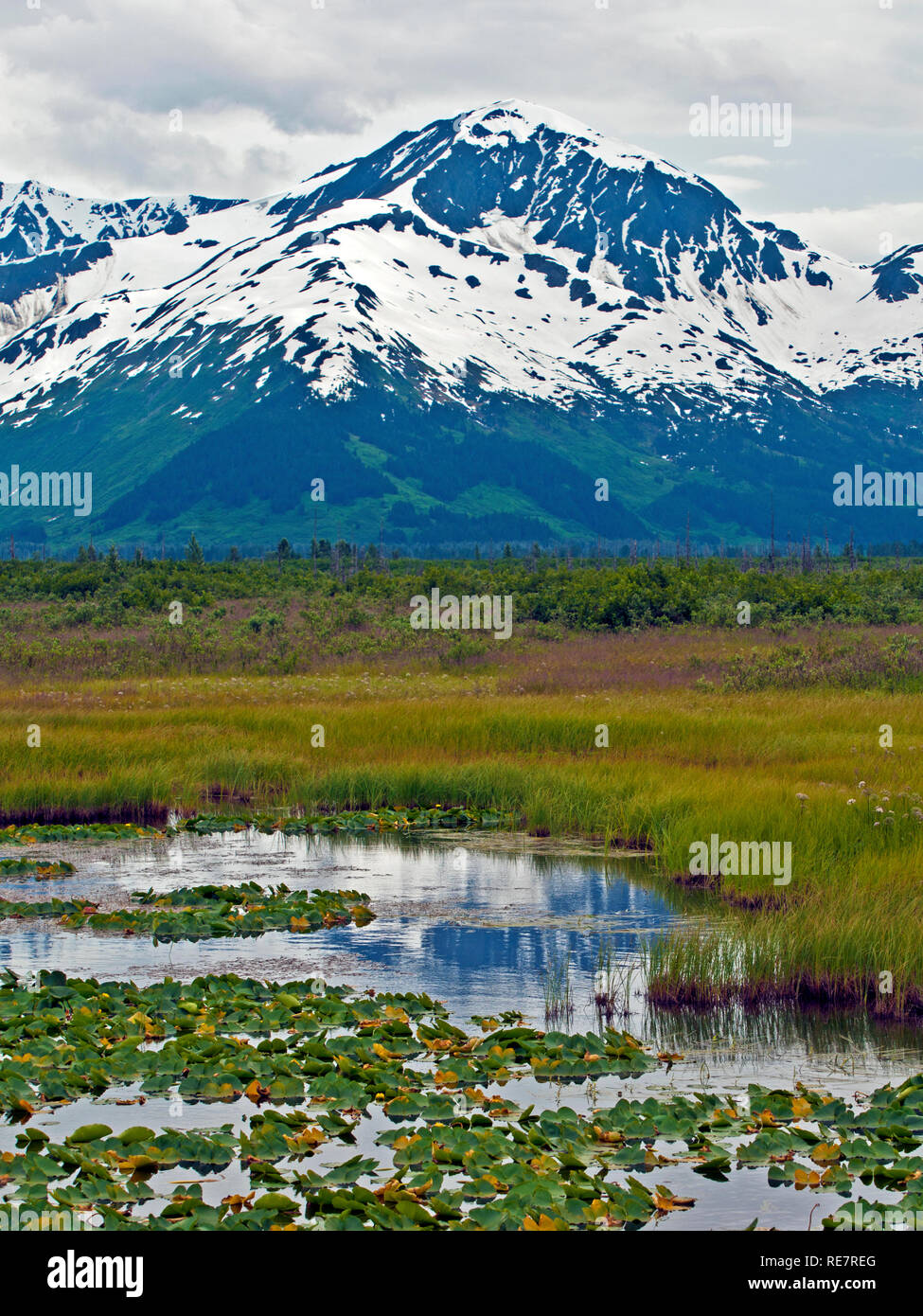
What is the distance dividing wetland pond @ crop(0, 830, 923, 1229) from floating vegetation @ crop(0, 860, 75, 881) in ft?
0.84

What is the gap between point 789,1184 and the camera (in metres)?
10.2

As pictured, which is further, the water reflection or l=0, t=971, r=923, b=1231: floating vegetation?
the water reflection

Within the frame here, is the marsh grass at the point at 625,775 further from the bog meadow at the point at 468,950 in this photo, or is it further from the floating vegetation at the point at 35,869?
the floating vegetation at the point at 35,869

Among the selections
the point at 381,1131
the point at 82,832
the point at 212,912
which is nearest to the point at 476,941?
the point at 212,912

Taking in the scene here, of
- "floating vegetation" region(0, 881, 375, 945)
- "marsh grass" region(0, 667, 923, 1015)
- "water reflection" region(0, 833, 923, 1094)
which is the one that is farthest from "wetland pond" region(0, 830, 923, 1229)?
"marsh grass" region(0, 667, 923, 1015)

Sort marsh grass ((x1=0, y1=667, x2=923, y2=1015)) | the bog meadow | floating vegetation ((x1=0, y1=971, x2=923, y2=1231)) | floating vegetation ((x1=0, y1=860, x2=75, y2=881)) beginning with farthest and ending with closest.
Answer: floating vegetation ((x1=0, y1=860, x2=75, y2=881)), marsh grass ((x1=0, y1=667, x2=923, y2=1015)), the bog meadow, floating vegetation ((x1=0, y1=971, x2=923, y2=1231))

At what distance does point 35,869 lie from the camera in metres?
20.8

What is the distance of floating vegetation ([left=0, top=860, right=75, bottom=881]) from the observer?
2052 centimetres

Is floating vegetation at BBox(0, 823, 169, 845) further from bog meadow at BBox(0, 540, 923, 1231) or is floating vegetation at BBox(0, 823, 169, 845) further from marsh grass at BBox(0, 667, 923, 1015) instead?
marsh grass at BBox(0, 667, 923, 1015)

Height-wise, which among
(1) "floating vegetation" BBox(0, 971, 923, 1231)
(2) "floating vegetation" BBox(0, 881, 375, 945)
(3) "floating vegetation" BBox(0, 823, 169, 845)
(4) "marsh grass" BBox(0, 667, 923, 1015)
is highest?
(4) "marsh grass" BBox(0, 667, 923, 1015)

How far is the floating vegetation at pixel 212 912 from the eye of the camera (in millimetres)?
17172

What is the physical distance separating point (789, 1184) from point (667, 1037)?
10.9 feet
